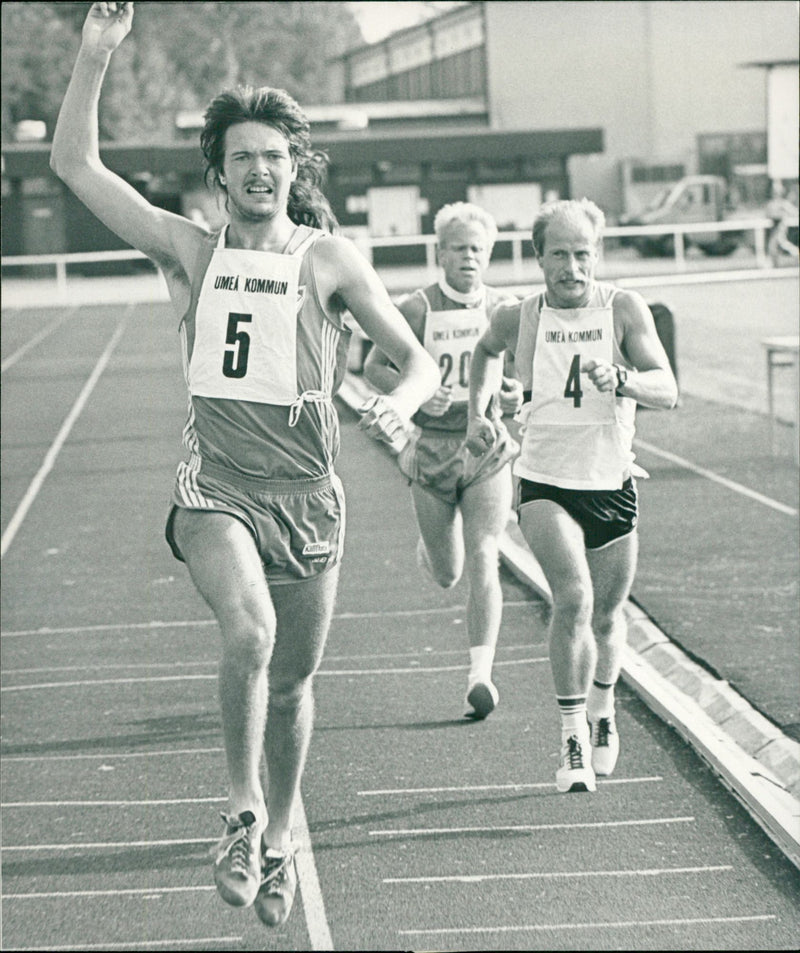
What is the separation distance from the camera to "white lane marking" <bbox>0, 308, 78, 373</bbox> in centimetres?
3089

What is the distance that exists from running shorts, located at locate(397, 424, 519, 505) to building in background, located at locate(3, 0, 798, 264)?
4379 centimetres

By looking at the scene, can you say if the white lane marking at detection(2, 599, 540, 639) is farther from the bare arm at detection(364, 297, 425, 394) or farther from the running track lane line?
the running track lane line

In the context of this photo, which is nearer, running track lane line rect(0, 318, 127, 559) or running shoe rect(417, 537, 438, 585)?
running shoe rect(417, 537, 438, 585)

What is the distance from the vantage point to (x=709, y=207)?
5669 cm

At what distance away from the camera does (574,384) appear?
21.9 ft

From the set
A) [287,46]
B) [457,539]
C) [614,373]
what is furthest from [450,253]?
[287,46]

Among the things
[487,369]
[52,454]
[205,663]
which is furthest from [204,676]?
[52,454]

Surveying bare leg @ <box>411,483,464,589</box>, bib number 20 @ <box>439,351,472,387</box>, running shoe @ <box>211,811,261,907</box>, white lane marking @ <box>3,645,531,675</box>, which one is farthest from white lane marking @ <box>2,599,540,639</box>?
running shoe @ <box>211,811,261,907</box>

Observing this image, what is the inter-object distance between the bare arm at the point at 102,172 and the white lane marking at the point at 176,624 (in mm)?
5463

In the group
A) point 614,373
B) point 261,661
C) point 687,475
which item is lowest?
point 687,475

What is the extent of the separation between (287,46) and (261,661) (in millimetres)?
99322

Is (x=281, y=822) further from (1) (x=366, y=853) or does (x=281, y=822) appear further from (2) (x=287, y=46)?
(2) (x=287, y=46)

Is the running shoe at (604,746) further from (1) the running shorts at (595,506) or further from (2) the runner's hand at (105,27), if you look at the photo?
(2) the runner's hand at (105,27)

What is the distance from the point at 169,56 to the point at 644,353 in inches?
3704
